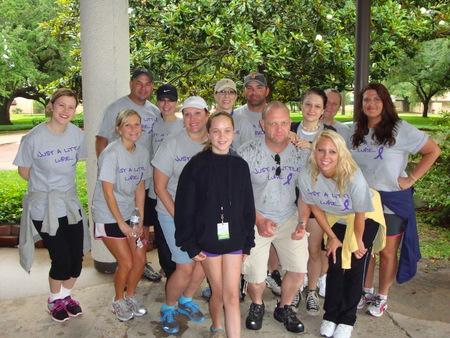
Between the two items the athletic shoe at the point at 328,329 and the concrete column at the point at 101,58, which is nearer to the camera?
the athletic shoe at the point at 328,329

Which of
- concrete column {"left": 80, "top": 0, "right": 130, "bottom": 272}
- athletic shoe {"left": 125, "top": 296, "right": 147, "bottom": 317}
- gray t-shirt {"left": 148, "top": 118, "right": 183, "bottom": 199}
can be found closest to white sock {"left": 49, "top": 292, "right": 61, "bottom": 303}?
athletic shoe {"left": 125, "top": 296, "right": 147, "bottom": 317}

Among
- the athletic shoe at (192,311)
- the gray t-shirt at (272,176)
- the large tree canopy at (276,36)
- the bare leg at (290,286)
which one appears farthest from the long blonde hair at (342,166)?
the large tree canopy at (276,36)

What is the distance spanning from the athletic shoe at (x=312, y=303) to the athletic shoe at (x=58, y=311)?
209cm

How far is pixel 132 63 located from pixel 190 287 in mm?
4079

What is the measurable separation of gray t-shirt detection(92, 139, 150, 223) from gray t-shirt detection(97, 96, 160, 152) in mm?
552

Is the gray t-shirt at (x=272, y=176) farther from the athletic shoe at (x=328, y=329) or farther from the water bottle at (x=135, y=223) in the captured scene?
the water bottle at (x=135, y=223)

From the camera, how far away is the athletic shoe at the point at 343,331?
3422mm

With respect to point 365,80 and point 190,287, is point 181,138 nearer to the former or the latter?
point 190,287

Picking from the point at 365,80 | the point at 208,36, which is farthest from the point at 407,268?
the point at 208,36

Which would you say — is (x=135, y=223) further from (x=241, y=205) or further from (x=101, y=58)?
(x=101, y=58)

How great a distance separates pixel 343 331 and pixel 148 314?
165cm

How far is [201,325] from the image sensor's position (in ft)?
12.0

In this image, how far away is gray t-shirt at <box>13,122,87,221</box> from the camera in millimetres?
3463

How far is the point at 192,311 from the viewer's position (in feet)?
Answer: 12.3
